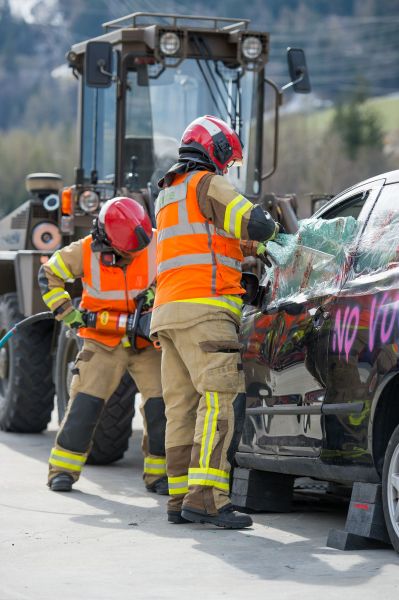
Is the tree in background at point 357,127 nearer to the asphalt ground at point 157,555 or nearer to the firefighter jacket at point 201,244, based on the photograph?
the asphalt ground at point 157,555

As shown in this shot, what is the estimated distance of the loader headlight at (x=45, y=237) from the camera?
1163 centimetres

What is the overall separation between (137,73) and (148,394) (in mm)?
3406

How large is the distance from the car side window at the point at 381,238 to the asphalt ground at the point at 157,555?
132cm

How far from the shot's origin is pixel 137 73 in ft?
35.9

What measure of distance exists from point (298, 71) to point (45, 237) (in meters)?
2.57

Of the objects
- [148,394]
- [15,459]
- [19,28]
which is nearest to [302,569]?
[148,394]

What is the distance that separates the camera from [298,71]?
37.3ft

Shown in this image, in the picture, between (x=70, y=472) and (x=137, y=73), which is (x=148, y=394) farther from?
(x=137, y=73)

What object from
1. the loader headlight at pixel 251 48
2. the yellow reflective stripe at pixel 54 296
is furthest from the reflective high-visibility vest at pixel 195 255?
the loader headlight at pixel 251 48

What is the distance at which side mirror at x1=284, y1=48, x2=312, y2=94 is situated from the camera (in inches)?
447

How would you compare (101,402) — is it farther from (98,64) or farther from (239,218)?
(98,64)

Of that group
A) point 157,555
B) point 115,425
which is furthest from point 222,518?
point 115,425

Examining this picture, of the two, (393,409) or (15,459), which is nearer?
(393,409)

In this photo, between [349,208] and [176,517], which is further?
[176,517]
